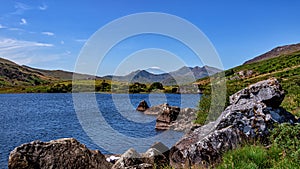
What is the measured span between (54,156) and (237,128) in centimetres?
992

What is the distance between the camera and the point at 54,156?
1708cm

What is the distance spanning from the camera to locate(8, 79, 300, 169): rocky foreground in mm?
13219

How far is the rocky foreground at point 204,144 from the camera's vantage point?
1322cm

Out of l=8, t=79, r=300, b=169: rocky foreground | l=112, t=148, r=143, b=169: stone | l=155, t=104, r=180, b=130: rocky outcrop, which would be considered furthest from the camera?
l=155, t=104, r=180, b=130: rocky outcrop

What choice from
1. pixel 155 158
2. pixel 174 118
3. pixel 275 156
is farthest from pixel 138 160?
pixel 174 118

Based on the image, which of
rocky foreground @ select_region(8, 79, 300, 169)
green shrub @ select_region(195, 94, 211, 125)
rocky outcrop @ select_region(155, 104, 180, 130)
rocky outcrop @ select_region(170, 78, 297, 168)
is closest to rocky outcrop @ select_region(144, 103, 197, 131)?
rocky outcrop @ select_region(155, 104, 180, 130)

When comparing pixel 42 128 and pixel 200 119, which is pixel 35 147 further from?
pixel 42 128

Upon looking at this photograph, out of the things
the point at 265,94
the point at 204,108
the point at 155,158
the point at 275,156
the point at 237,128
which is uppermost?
the point at 265,94

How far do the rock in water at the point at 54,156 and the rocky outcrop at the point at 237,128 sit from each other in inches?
205

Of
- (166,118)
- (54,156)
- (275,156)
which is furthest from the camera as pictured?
(166,118)

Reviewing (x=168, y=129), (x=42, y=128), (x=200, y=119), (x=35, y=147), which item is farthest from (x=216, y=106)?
(x=42, y=128)

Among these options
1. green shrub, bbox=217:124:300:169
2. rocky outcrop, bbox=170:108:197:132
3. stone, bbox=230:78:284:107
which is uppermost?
stone, bbox=230:78:284:107

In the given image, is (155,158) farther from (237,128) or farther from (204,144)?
(237,128)

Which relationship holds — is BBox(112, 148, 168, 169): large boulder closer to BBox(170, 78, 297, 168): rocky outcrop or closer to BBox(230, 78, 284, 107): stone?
BBox(170, 78, 297, 168): rocky outcrop
